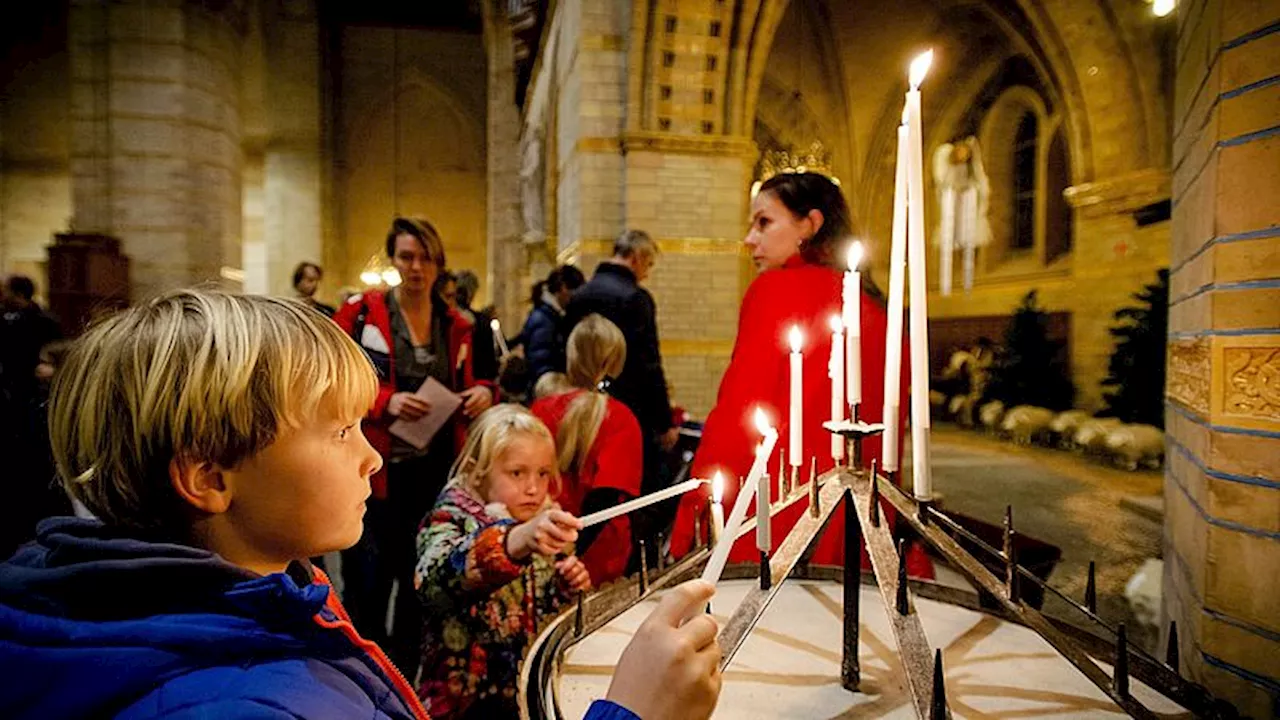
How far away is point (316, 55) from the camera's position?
1720cm

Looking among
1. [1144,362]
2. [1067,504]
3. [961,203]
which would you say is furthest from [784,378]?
[961,203]

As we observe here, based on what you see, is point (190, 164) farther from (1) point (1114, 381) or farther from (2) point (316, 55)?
(1) point (1114, 381)

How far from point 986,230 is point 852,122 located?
339cm

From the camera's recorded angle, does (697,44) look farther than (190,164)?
No

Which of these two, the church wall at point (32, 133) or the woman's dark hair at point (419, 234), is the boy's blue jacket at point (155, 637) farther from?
the church wall at point (32, 133)

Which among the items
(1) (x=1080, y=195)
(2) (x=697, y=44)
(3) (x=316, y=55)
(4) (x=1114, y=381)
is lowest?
(4) (x=1114, y=381)

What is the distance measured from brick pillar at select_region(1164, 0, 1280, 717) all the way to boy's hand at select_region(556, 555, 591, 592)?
1.32 m

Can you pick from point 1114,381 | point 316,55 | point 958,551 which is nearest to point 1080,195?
point 1114,381

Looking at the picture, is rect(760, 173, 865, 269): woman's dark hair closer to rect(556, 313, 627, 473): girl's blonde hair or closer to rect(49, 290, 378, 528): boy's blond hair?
rect(556, 313, 627, 473): girl's blonde hair

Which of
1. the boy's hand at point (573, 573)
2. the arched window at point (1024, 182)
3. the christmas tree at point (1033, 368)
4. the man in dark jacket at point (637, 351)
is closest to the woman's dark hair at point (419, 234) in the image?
the man in dark jacket at point (637, 351)

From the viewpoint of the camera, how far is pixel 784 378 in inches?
70.9

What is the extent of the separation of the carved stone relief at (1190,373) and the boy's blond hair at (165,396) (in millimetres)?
1662

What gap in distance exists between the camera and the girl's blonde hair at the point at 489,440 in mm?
1994

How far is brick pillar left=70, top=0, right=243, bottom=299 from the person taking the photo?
877 centimetres
